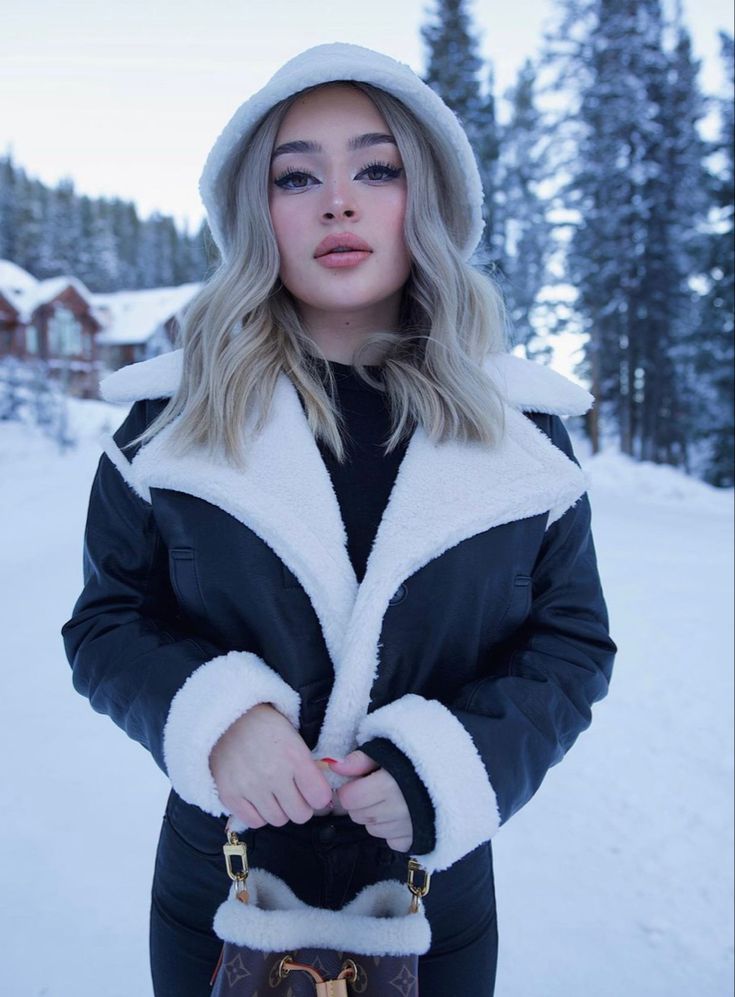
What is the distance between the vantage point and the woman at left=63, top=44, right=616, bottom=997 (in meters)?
1.18

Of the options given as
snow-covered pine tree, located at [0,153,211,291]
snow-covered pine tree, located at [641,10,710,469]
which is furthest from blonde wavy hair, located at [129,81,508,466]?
snow-covered pine tree, located at [0,153,211,291]

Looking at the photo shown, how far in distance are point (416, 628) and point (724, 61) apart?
22.2 m

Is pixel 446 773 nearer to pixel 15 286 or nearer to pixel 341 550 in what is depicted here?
pixel 341 550

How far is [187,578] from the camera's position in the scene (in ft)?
4.43

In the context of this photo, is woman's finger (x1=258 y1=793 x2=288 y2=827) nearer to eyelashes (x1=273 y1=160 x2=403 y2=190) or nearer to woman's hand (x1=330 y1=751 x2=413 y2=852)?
woman's hand (x1=330 y1=751 x2=413 y2=852)

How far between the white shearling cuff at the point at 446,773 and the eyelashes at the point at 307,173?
109 centimetres

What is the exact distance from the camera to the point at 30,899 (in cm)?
270

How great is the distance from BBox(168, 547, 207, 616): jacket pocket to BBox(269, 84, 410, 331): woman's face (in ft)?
1.99

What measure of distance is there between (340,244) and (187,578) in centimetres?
75

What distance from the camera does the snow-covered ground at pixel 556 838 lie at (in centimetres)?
248

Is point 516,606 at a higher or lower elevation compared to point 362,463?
lower

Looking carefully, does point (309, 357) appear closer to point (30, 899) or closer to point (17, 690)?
point (30, 899)

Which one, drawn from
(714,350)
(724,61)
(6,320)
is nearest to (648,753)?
(714,350)

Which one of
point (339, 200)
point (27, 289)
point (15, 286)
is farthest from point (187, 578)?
point (27, 289)
